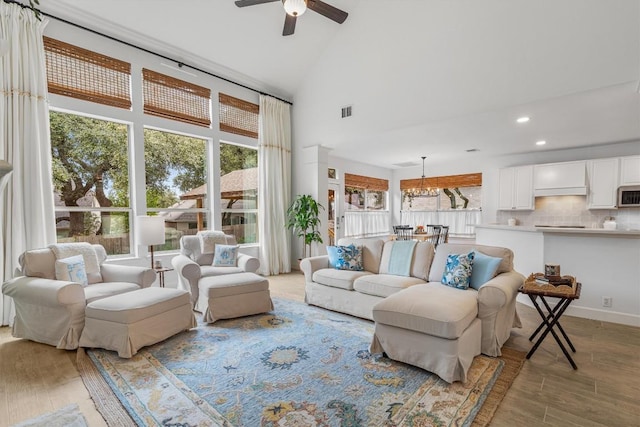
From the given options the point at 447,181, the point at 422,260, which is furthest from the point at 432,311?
the point at 447,181

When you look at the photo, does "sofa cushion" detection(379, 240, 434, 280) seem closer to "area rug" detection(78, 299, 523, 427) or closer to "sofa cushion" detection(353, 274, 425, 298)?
"sofa cushion" detection(353, 274, 425, 298)

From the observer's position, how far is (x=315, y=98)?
603 centimetres

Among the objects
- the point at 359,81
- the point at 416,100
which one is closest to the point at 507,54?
the point at 416,100

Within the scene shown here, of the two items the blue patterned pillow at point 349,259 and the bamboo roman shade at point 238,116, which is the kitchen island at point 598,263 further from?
the bamboo roman shade at point 238,116

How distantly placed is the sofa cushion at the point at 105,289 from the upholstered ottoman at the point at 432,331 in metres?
2.54

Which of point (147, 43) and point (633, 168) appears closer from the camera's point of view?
point (147, 43)

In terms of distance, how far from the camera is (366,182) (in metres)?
Answer: 8.27

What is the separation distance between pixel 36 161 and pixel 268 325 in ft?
10.6

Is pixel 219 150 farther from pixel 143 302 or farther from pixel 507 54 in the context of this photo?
pixel 507 54

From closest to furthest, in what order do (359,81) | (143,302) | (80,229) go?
(143,302)
(80,229)
(359,81)

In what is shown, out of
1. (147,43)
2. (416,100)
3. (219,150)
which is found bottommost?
(219,150)

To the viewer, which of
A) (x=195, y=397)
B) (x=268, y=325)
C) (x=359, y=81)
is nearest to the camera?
(x=195, y=397)

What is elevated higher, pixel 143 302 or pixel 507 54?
pixel 507 54

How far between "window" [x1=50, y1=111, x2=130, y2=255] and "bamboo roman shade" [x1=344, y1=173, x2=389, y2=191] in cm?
480
